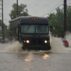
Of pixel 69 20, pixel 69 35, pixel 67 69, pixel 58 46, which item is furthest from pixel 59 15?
pixel 67 69

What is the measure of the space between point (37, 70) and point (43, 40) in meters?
17.3

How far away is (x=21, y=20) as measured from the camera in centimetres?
3466

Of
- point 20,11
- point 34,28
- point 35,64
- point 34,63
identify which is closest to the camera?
point 35,64

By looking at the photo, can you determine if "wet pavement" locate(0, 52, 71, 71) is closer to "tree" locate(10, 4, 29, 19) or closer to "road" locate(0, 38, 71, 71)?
"road" locate(0, 38, 71, 71)

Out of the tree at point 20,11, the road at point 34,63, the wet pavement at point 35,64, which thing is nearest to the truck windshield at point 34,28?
the road at point 34,63

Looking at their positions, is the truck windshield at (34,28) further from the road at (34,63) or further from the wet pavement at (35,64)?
the wet pavement at (35,64)


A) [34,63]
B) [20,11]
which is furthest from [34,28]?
Result: [20,11]

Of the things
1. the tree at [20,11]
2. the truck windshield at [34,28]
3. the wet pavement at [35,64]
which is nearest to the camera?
the wet pavement at [35,64]

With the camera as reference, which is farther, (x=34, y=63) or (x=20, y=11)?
(x=20, y=11)

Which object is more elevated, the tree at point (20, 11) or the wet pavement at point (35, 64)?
the tree at point (20, 11)

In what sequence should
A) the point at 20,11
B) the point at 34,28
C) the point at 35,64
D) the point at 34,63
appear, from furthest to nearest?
1. the point at 20,11
2. the point at 34,28
3. the point at 34,63
4. the point at 35,64

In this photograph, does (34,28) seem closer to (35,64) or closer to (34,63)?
(34,63)

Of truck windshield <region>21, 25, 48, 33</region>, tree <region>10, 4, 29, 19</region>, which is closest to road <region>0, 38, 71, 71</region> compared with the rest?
truck windshield <region>21, 25, 48, 33</region>

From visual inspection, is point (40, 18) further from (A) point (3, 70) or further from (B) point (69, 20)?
(B) point (69, 20)
